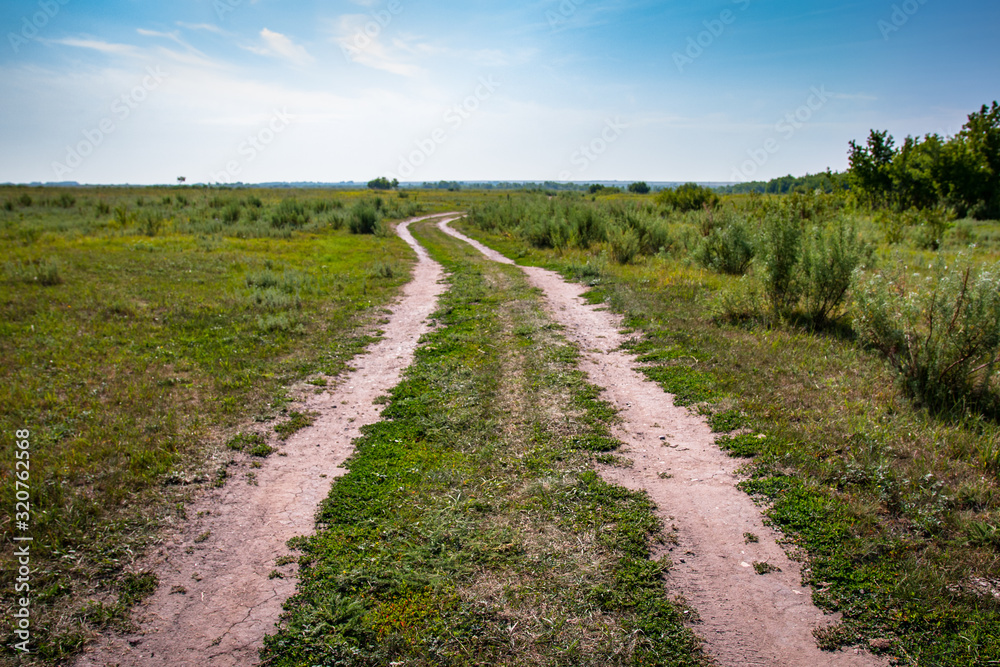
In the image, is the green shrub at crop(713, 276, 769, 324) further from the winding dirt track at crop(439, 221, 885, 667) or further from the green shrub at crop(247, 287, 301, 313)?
the green shrub at crop(247, 287, 301, 313)

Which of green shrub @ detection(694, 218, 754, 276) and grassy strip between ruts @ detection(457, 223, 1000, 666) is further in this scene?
green shrub @ detection(694, 218, 754, 276)

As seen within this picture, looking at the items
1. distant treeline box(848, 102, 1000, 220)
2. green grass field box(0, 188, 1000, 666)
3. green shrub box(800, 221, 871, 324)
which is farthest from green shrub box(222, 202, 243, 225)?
distant treeline box(848, 102, 1000, 220)

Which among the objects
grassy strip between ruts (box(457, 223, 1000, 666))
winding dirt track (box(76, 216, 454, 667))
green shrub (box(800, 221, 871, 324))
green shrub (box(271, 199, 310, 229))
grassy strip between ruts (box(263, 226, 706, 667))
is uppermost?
green shrub (box(271, 199, 310, 229))

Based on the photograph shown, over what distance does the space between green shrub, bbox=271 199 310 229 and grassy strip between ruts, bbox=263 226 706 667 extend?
2853cm

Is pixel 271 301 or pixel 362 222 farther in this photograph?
pixel 362 222

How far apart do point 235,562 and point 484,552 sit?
2.01 m

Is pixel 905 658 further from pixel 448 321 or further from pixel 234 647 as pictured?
pixel 448 321

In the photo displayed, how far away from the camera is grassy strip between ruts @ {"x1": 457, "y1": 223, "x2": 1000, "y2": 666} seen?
3.00 metres

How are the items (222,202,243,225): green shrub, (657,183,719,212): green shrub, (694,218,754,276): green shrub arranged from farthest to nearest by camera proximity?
(657,183,719,212): green shrub
(222,202,243,225): green shrub
(694,218,754,276): green shrub

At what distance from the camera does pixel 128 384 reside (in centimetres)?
690

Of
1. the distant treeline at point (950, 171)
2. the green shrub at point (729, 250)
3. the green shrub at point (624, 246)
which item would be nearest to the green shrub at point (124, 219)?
the green shrub at point (624, 246)

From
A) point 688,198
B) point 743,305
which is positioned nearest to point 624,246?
point 743,305

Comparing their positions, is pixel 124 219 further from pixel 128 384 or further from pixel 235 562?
pixel 235 562

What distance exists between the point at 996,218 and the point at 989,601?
32187 millimetres
